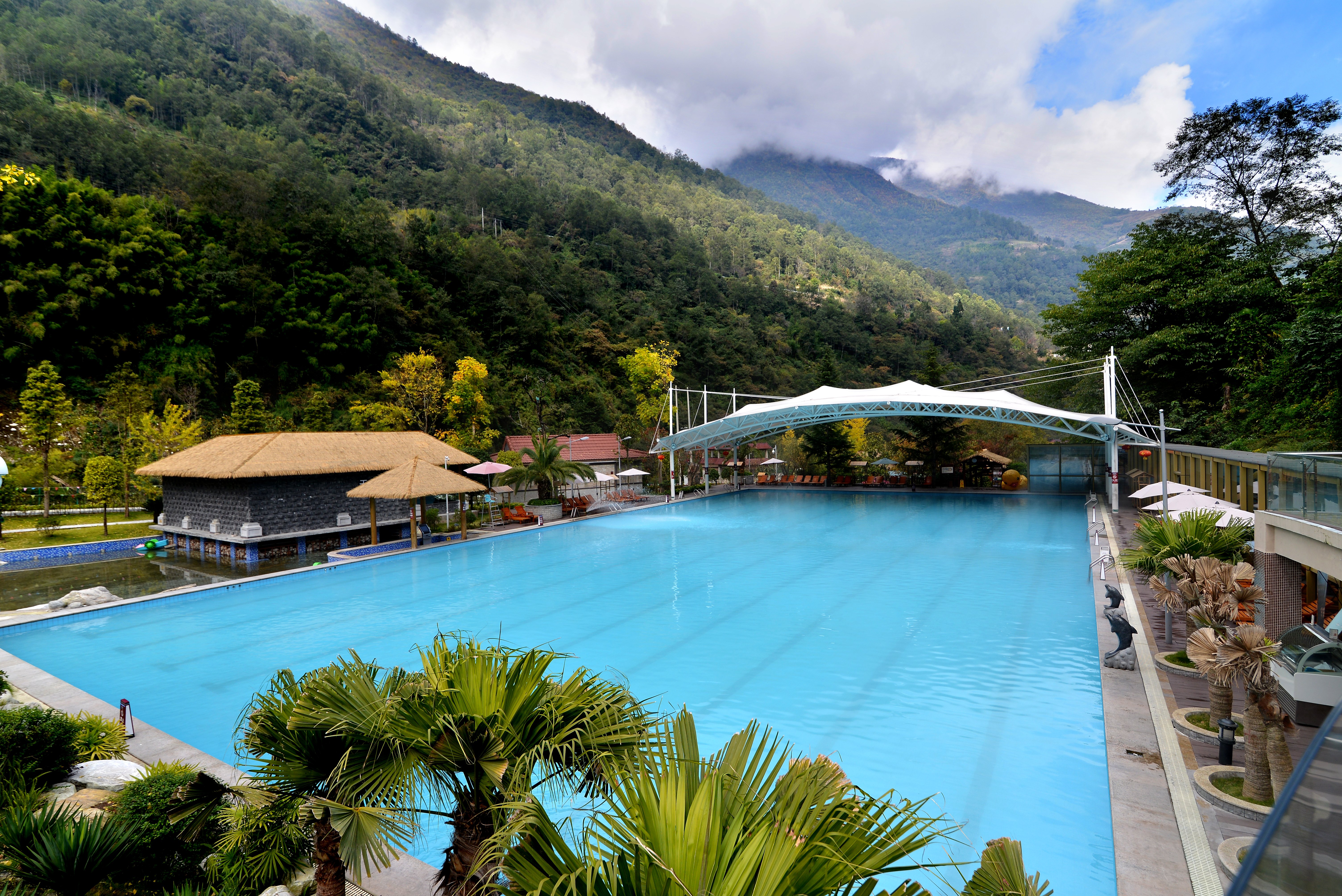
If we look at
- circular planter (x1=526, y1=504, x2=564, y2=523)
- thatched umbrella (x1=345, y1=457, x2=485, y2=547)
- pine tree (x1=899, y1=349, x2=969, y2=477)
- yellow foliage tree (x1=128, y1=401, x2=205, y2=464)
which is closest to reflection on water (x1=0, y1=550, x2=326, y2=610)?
thatched umbrella (x1=345, y1=457, x2=485, y2=547)

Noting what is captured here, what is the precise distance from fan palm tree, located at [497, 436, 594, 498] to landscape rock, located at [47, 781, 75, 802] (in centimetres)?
1769

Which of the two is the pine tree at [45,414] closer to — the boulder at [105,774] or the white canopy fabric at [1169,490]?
the boulder at [105,774]

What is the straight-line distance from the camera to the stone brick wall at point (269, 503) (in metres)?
15.8

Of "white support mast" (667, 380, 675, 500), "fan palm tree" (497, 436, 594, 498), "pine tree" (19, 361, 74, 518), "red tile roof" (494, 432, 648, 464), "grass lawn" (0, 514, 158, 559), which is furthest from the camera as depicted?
"red tile roof" (494, 432, 648, 464)

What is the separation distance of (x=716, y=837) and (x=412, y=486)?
15.8m

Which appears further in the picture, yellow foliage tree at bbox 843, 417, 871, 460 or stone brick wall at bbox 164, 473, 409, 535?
yellow foliage tree at bbox 843, 417, 871, 460

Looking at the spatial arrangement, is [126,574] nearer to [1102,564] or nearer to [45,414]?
[45,414]

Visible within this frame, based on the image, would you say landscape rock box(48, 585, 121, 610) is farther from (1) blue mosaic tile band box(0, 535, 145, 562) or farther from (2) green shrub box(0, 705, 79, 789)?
(2) green shrub box(0, 705, 79, 789)

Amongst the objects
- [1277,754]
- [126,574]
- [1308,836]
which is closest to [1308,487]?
[1277,754]

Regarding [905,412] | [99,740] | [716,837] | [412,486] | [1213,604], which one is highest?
[905,412]

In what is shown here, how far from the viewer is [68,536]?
1761cm

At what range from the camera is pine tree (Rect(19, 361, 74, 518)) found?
62.2ft

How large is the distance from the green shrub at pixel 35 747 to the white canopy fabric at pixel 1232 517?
12.4m

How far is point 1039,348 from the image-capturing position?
75.4 meters
